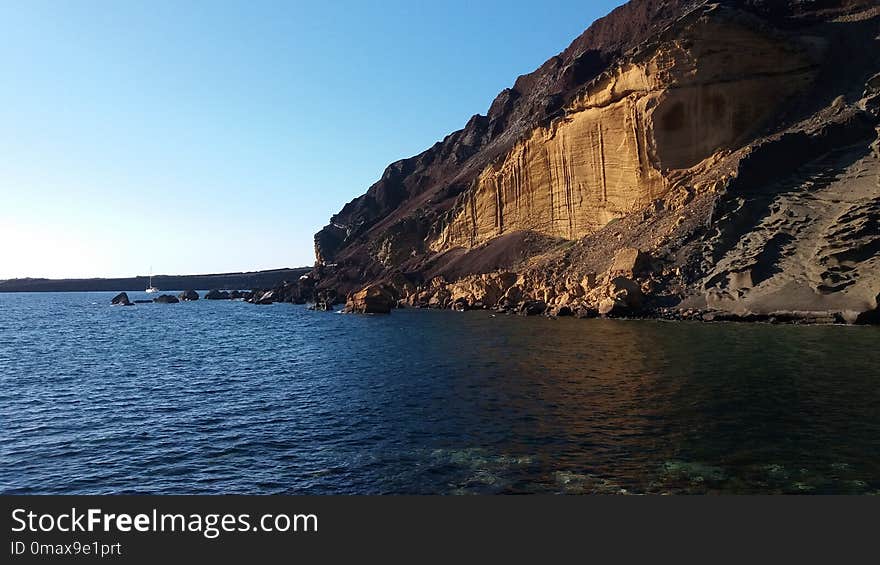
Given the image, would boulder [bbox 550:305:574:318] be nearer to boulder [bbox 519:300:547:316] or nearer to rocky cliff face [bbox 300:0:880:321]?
rocky cliff face [bbox 300:0:880:321]

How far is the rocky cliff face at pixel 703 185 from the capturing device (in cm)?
4453

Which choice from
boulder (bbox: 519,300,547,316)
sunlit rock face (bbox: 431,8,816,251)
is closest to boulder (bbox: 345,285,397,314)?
boulder (bbox: 519,300,547,316)

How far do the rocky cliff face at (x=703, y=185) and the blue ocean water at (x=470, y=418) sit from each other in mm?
9301

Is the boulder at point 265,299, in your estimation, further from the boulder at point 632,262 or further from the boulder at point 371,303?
the boulder at point 632,262

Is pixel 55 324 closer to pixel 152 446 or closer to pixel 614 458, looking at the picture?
pixel 152 446

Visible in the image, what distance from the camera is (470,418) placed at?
19703 millimetres

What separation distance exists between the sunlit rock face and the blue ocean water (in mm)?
29654

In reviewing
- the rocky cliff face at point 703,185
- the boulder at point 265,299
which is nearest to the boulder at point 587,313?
the rocky cliff face at point 703,185

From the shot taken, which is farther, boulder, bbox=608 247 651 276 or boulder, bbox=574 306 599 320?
boulder, bbox=608 247 651 276

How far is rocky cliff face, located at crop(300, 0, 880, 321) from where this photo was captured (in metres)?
44.5

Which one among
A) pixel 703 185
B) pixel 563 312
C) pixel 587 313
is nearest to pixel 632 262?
pixel 587 313

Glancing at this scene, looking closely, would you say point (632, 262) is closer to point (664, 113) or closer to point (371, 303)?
point (664, 113)

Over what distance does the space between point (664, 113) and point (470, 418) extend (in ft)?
174

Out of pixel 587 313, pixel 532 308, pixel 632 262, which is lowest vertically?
pixel 587 313
